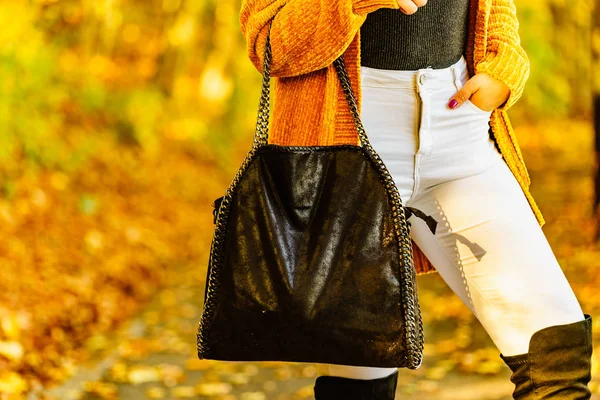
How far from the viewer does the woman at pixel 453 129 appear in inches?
87.7

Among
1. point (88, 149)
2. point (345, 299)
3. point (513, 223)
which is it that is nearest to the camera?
point (345, 299)

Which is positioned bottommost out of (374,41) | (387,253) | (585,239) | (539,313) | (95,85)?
(539,313)

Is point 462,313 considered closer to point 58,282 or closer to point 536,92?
point 58,282

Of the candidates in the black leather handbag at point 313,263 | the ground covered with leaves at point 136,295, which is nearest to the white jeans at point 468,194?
the black leather handbag at point 313,263

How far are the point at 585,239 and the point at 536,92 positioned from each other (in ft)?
17.8

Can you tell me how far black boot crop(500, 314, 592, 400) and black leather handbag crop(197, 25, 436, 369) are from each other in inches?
13.7

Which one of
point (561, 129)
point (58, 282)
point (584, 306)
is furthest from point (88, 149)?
point (561, 129)

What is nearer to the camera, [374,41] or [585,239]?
[374,41]

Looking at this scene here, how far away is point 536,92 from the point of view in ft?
44.4

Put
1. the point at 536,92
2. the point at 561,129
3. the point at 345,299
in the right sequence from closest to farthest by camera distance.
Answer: the point at 345,299
the point at 536,92
the point at 561,129

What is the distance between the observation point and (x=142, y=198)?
409 inches

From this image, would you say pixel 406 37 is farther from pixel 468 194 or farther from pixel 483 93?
pixel 468 194

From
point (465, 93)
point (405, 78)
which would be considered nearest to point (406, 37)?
point (405, 78)

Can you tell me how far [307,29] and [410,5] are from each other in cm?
29
